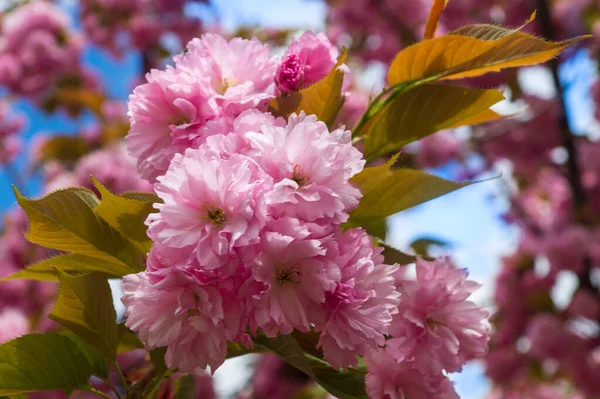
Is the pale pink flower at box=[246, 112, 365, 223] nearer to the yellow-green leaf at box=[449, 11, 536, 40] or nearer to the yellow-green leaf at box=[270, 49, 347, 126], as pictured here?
the yellow-green leaf at box=[270, 49, 347, 126]

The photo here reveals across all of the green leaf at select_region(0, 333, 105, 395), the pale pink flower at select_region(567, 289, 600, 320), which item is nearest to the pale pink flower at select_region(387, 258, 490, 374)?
the green leaf at select_region(0, 333, 105, 395)

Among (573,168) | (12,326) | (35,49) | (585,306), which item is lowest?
(585,306)

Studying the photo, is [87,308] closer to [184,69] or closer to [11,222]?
[184,69]

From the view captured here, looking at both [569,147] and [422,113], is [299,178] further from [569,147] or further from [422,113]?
[569,147]

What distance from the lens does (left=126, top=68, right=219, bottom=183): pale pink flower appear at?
1.98 ft

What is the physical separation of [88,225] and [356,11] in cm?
264

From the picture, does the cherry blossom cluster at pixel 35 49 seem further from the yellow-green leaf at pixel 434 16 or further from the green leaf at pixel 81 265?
the yellow-green leaf at pixel 434 16

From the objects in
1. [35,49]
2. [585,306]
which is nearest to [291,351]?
[585,306]

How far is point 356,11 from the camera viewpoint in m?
A: 3.00

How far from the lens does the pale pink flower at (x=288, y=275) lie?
18.9 inches

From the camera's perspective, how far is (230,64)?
2.14 feet

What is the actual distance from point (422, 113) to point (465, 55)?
3.4 inches

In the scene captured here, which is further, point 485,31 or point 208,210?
point 485,31

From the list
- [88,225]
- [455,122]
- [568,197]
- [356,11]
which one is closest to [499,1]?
[356,11]
